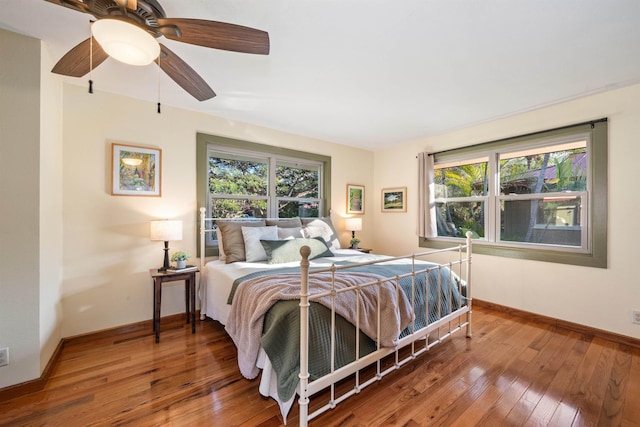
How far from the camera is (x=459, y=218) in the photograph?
3732mm

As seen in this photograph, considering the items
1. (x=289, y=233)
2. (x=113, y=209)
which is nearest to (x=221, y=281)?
(x=289, y=233)

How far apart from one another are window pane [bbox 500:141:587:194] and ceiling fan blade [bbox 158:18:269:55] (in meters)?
3.24

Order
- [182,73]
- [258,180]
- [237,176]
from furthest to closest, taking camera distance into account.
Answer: [258,180], [237,176], [182,73]

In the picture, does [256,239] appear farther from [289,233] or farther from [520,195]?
[520,195]

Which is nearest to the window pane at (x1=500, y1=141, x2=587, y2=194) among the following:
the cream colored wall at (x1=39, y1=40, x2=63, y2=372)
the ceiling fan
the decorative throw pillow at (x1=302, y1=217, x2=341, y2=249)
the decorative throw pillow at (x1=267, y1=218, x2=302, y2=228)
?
the decorative throw pillow at (x1=302, y1=217, x2=341, y2=249)

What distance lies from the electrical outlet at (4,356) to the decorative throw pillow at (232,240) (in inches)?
61.4

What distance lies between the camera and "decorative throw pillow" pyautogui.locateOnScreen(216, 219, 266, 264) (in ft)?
9.24

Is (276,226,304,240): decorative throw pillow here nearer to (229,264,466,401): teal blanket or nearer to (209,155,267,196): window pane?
(209,155,267,196): window pane

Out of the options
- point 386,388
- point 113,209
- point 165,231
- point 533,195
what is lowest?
point 386,388

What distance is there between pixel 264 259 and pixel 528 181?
10.5 ft

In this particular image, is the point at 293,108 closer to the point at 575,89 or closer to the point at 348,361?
the point at 348,361

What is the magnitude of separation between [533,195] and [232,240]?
3465 mm

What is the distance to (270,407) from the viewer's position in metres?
1.62

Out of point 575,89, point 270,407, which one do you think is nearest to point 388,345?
point 270,407
